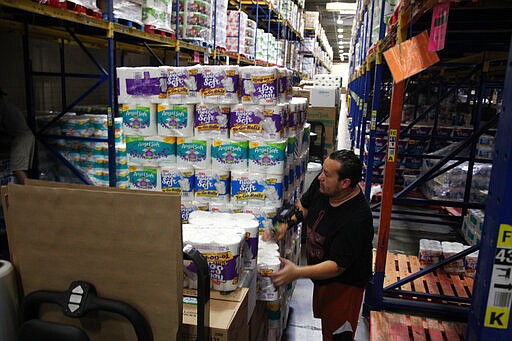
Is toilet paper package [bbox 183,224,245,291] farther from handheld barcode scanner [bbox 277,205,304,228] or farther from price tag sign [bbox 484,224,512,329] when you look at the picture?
price tag sign [bbox 484,224,512,329]

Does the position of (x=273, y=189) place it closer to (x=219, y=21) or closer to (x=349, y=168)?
(x=349, y=168)

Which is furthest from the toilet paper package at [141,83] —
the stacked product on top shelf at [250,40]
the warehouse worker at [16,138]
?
the stacked product on top shelf at [250,40]

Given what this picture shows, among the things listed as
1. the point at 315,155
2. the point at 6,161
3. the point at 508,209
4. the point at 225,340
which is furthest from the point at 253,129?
the point at 315,155

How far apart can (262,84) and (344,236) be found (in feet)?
3.92

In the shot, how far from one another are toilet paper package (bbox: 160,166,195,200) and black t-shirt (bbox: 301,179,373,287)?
0.92m

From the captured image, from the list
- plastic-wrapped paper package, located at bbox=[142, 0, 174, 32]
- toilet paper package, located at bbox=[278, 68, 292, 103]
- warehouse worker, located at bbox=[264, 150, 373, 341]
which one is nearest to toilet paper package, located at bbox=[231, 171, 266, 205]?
warehouse worker, located at bbox=[264, 150, 373, 341]

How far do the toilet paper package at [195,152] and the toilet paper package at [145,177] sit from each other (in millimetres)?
246

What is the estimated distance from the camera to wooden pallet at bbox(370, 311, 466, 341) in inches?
133

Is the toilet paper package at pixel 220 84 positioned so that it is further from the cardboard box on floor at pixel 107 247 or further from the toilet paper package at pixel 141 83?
the cardboard box on floor at pixel 107 247

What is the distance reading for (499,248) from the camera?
1223 mm

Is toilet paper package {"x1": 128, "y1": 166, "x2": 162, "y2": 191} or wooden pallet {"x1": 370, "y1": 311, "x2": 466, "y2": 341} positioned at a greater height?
toilet paper package {"x1": 128, "y1": 166, "x2": 162, "y2": 191}

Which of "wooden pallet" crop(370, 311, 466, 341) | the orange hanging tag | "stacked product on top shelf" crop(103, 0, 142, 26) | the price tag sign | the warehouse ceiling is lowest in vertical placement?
"wooden pallet" crop(370, 311, 466, 341)

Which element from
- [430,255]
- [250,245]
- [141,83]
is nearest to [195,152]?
[141,83]

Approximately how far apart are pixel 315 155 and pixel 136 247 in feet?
21.7
